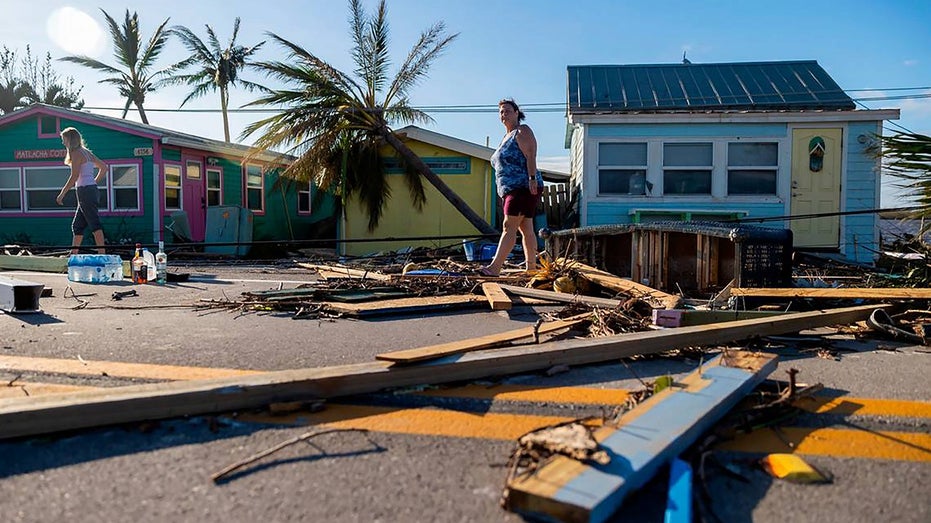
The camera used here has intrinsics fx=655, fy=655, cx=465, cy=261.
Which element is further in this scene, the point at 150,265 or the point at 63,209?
the point at 63,209

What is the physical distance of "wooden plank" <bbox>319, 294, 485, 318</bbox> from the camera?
4.84 m

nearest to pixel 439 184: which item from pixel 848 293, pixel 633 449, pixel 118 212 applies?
pixel 118 212

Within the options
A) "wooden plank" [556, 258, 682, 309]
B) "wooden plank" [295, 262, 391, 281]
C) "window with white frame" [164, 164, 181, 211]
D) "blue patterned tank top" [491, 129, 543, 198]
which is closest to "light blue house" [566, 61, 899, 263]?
"wooden plank" [295, 262, 391, 281]

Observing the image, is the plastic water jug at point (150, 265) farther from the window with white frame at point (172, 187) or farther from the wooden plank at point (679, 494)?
the window with white frame at point (172, 187)

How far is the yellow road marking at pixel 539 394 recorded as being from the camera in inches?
101

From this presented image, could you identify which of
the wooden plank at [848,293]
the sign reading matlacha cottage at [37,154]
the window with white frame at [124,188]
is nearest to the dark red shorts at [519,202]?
the wooden plank at [848,293]

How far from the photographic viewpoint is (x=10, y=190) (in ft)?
62.3

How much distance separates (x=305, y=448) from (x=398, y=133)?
1512cm

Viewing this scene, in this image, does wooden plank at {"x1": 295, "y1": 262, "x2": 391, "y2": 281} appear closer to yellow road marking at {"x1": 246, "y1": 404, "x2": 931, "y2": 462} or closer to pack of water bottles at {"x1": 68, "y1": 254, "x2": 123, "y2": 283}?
pack of water bottles at {"x1": 68, "y1": 254, "x2": 123, "y2": 283}

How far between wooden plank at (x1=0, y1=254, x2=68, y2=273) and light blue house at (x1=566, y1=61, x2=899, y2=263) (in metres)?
9.46

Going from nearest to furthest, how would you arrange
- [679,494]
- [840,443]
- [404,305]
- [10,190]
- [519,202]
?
[679,494], [840,443], [404,305], [519,202], [10,190]

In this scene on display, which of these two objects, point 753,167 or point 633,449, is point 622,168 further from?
point 633,449

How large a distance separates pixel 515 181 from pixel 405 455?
4.88 metres

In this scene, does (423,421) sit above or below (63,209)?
below
